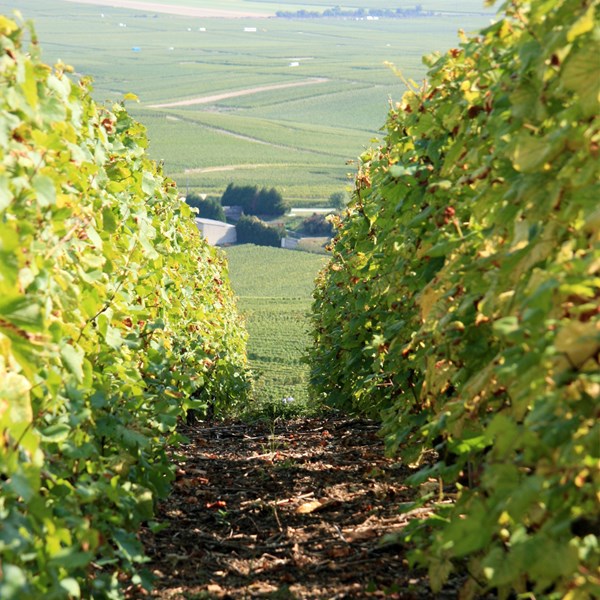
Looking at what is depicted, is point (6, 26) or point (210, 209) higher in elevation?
point (6, 26)

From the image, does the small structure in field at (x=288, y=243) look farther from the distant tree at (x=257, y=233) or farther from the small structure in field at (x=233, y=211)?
the small structure in field at (x=233, y=211)

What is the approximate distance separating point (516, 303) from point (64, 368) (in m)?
1.30

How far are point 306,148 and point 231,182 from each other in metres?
17.3

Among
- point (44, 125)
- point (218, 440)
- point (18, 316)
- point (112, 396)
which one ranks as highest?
point (44, 125)

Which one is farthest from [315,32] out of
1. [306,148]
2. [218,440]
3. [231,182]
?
[218,440]

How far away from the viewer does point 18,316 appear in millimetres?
1976

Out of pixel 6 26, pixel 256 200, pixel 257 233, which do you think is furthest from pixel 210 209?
pixel 6 26

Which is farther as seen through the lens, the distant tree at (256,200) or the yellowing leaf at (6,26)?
the distant tree at (256,200)

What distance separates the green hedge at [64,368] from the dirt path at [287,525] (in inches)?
10.1

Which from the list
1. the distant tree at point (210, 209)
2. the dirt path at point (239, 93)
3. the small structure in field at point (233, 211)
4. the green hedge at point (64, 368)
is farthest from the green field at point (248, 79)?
the green hedge at point (64, 368)

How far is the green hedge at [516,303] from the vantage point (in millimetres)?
1737

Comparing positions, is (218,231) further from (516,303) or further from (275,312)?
(516,303)

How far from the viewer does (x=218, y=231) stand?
223 feet

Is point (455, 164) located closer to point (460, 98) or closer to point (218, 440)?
point (460, 98)
